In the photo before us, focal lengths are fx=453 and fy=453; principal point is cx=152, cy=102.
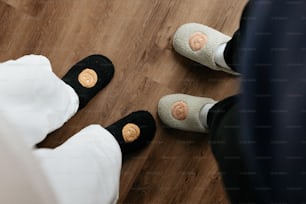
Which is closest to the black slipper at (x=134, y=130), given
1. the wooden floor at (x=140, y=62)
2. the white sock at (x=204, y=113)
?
the wooden floor at (x=140, y=62)

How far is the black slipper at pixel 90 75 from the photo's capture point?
1101 mm

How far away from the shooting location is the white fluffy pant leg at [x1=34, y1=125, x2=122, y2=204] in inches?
33.0

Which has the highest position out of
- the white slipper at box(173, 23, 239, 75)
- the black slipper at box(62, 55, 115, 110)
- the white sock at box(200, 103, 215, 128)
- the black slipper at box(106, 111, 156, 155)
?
the white slipper at box(173, 23, 239, 75)

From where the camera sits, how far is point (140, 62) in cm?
112

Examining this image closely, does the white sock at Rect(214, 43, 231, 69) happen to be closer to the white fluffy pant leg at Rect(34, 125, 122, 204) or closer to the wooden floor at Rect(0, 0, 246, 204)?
the wooden floor at Rect(0, 0, 246, 204)

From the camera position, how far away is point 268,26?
1.75 feet

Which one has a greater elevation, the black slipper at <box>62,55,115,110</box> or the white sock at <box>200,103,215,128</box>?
the white sock at <box>200,103,215,128</box>

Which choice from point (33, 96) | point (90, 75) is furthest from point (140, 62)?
point (33, 96)

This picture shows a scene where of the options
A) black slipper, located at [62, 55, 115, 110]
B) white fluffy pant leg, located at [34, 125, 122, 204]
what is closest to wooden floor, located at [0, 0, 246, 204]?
black slipper, located at [62, 55, 115, 110]

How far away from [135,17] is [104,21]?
0.26 feet

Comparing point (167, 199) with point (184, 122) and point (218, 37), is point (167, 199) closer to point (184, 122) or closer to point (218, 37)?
point (184, 122)

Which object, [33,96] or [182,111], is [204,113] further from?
[33,96]

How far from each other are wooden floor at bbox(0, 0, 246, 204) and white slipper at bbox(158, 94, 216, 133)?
3 centimetres

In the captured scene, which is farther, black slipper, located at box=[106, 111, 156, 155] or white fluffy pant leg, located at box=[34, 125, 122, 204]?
black slipper, located at box=[106, 111, 156, 155]
